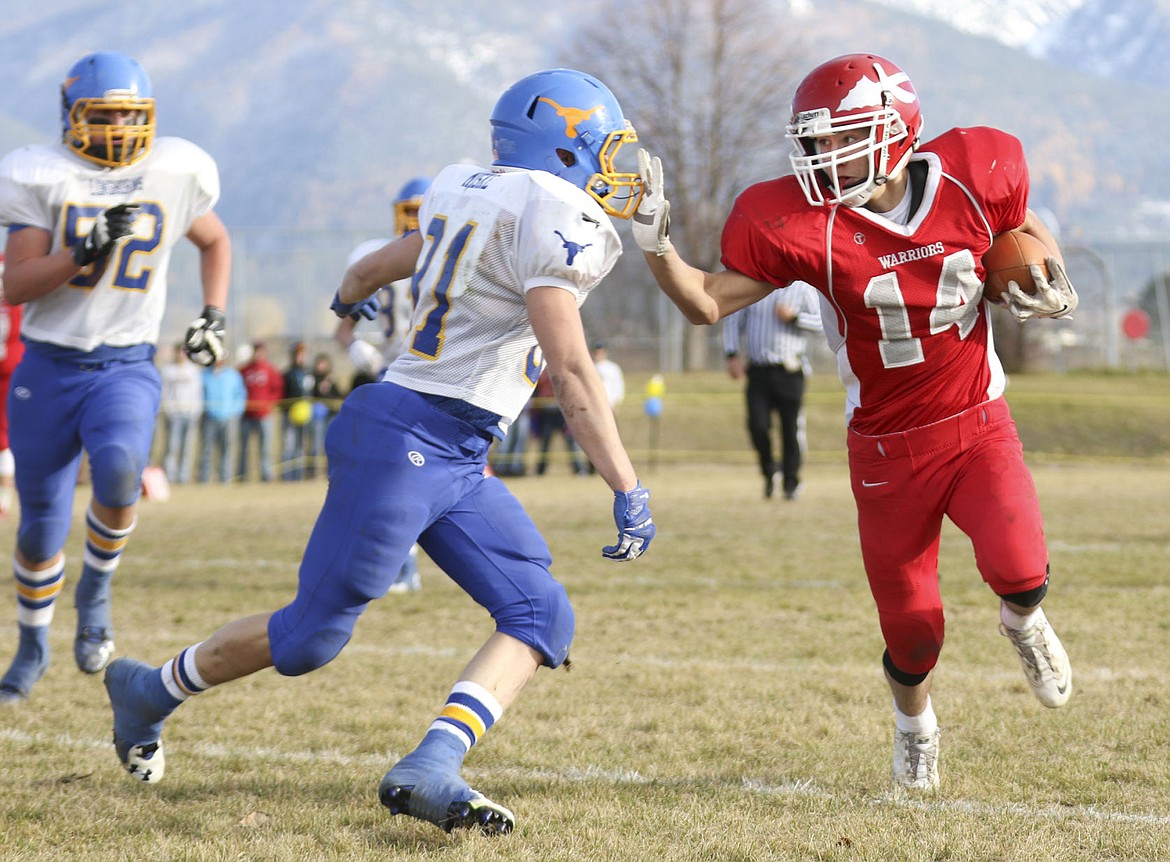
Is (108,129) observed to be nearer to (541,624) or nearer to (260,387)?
(541,624)

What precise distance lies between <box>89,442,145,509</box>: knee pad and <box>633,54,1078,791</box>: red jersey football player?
228cm

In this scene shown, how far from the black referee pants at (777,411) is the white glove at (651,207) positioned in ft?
25.0

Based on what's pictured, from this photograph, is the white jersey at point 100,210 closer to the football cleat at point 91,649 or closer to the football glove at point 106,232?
the football glove at point 106,232

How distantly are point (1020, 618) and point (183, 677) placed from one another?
208 cm

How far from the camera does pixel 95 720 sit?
175 inches

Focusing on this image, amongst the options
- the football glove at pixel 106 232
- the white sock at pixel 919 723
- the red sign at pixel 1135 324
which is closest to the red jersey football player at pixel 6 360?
the football glove at pixel 106 232

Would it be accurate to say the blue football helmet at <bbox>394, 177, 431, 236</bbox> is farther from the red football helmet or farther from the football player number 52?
the red football helmet

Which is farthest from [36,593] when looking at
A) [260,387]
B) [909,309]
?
[260,387]

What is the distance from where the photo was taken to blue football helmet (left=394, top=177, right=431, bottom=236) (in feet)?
→ 22.5

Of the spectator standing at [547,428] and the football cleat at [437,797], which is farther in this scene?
the spectator standing at [547,428]

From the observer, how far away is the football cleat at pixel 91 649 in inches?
199

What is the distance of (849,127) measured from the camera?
11.2ft

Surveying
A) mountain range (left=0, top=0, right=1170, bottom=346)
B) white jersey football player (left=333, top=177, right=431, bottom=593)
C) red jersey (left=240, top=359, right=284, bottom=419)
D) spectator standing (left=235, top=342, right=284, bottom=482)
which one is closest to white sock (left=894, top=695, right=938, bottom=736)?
white jersey football player (left=333, top=177, right=431, bottom=593)

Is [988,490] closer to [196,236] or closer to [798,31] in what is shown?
[196,236]
